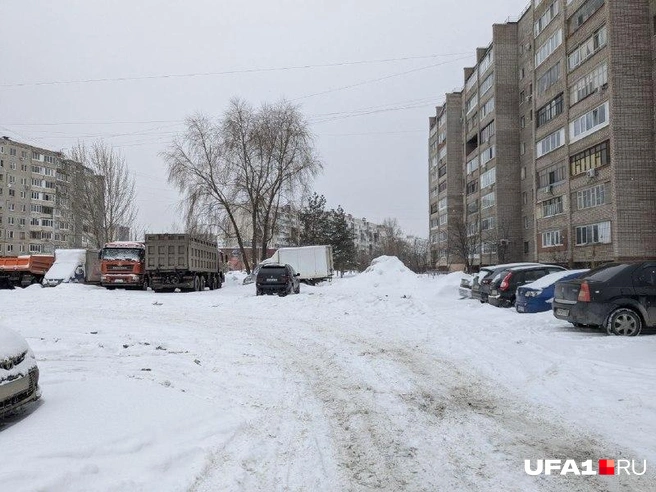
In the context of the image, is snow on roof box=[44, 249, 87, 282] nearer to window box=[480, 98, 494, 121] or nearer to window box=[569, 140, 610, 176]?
window box=[569, 140, 610, 176]

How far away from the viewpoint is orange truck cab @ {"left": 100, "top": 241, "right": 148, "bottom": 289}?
2967 cm

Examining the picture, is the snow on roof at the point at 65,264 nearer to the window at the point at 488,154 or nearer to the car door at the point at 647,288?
the car door at the point at 647,288

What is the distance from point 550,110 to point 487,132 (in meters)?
16.5

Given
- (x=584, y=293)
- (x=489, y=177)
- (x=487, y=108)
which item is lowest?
(x=584, y=293)

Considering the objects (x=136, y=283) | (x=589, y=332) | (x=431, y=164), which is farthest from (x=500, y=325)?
(x=431, y=164)

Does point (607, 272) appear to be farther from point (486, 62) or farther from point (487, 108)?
point (486, 62)

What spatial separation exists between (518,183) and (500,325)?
154 ft

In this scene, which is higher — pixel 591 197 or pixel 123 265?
pixel 591 197

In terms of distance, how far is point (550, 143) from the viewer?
142 ft

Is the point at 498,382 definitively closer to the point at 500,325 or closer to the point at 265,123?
the point at 500,325

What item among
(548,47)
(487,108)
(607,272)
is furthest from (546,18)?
(607,272)

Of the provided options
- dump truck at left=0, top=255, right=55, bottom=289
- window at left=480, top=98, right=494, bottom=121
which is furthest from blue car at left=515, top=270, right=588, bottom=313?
window at left=480, top=98, right=494, bottom=121

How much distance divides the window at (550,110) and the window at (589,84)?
1.93 m

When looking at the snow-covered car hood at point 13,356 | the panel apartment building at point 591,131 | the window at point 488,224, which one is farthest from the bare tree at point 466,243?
the snow-covered car hood at point 13,356
